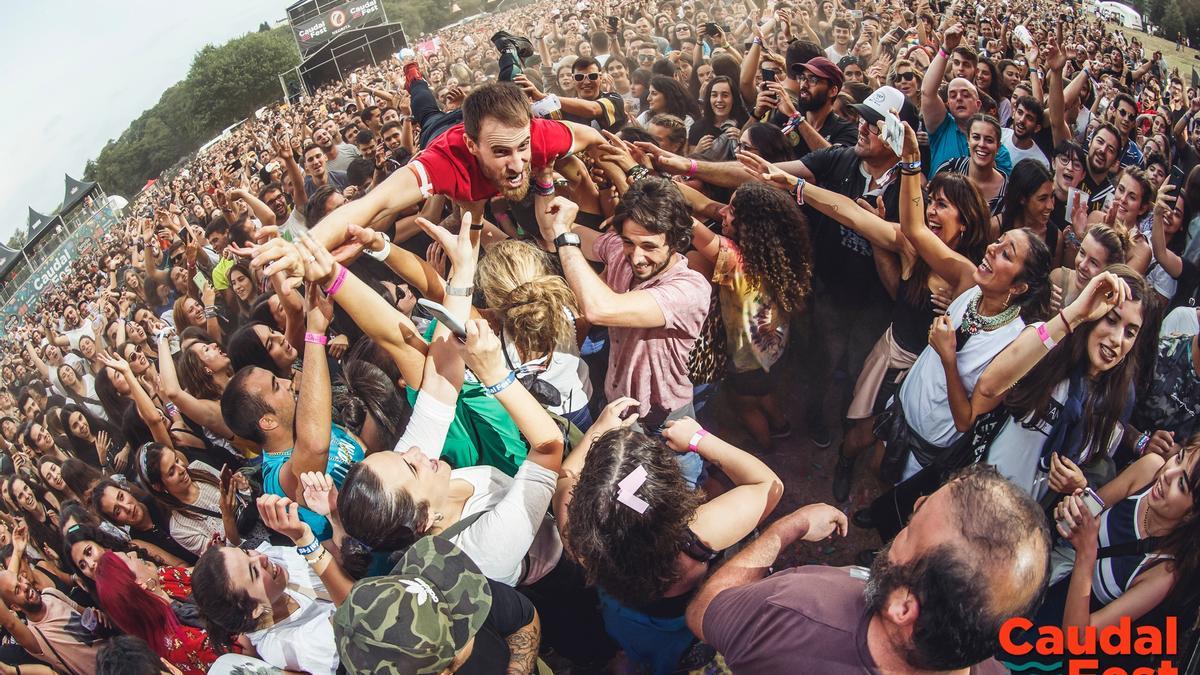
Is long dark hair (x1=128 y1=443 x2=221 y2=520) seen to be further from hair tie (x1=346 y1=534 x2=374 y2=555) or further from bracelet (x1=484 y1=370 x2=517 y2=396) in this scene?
bracelet (x1=484 y1=370 x2=517 y2=396)

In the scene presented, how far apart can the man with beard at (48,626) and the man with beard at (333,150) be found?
3.56 m

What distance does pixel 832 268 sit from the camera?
416cm

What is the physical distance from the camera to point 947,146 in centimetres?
410

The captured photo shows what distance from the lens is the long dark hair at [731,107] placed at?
5266 millimetres

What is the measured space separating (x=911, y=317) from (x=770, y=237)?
2.92ft

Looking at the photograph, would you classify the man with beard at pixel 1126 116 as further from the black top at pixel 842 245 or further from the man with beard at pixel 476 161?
the man with beard at pixel 476 161

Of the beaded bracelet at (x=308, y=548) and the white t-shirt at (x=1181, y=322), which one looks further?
the white t-shirt at (x=1181, y=322)

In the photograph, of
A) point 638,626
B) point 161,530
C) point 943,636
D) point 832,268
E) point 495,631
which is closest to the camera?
point 943,636

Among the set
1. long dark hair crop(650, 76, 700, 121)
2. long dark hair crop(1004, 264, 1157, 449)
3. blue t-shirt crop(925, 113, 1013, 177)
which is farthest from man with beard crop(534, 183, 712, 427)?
long dark hair crop(650, 76, 700, 121)

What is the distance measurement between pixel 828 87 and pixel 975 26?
155cm

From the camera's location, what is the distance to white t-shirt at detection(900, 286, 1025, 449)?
9.21ft

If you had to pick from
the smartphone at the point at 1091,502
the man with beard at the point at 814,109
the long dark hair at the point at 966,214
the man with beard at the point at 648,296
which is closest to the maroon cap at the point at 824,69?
the man with beard at the point at 814,109

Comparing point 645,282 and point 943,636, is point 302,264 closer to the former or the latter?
point 645,282

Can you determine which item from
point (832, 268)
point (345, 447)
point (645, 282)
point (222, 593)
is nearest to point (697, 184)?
point (832, 268)
